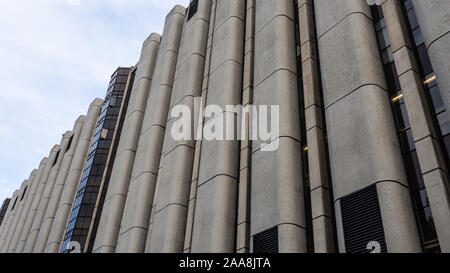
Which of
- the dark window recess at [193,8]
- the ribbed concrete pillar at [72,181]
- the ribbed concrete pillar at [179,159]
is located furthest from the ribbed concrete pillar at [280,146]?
the ribbed concrete pillar at [72,181]

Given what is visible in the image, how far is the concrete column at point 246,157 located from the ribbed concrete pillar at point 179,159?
4172 mm

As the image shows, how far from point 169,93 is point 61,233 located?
1761cm

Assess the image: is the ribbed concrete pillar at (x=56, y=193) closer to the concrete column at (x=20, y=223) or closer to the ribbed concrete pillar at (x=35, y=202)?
the ribbed concrete pillar at (x=35, y=202)

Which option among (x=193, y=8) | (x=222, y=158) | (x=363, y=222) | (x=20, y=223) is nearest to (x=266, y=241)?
(x=363, y=222)

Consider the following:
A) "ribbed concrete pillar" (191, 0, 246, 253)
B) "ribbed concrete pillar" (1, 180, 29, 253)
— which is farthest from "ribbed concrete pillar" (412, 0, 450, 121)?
"ribbed concrete pillar" (1, 180, 29, 253)

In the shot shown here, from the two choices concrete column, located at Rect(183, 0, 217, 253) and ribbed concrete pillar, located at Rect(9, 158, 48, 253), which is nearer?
concrete column, located at Rect(183, 0, 217, 253)

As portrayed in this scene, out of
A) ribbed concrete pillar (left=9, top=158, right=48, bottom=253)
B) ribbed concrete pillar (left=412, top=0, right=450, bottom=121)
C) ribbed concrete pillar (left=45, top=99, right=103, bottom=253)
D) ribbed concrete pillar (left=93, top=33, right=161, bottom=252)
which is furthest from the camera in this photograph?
ribbed concrete pillar (left=9, top=158, right=48, bottom=253)

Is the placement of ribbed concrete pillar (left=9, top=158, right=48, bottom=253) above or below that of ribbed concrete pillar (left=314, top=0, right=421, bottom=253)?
above

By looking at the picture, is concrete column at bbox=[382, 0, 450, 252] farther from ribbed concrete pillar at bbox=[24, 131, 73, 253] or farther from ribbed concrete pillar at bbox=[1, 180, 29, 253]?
ribbed concrete pillar at bbox=[1, 180, 29, 253]

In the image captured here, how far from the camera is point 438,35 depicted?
14.4 metres

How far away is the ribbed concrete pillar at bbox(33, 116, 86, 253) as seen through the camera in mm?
39844

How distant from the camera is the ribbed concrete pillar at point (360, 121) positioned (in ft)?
43.2

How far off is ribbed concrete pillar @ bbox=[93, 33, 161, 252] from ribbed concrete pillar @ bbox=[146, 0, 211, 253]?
440cm
